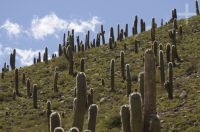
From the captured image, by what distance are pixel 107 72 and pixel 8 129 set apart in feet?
39.6

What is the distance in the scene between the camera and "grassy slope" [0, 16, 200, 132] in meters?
26.9

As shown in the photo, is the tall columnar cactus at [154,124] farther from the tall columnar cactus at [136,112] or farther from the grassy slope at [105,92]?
the grassy slope at [105,92]

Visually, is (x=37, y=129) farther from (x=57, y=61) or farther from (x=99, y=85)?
(x=57, y=61)

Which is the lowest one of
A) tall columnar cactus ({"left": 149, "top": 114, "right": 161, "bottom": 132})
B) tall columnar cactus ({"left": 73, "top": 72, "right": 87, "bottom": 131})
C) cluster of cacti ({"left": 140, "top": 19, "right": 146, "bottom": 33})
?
tall columnar cactus ({"left": 149, "top": 114, "right": 161, "bottom": 132})

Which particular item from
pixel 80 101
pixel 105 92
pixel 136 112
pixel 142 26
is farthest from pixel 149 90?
pixel 142 26

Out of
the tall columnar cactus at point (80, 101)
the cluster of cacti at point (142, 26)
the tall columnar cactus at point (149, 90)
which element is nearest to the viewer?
the tall columnar cactus at point (149, 90)

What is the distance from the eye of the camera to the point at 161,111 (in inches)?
1075

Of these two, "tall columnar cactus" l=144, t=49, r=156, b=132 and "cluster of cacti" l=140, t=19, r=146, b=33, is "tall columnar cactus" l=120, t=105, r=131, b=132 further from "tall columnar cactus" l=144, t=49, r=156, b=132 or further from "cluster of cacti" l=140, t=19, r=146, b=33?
"cluster of cacti" l=140, t=19, r=146, b=33

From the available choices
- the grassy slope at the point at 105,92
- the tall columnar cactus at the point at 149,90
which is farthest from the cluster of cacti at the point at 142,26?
the tall columnar cactus at the point at 149,90

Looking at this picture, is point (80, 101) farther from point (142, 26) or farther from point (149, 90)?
point (142, 26)

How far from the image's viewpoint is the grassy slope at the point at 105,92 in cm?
2688

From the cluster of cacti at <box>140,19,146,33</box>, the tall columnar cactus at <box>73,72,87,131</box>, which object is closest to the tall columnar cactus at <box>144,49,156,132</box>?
the tall columnar cactus at <box>73,72,87,131</box>

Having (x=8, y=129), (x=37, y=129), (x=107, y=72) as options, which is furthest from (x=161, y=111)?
(x=107, y=72)

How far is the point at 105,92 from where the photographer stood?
34.9 metres
